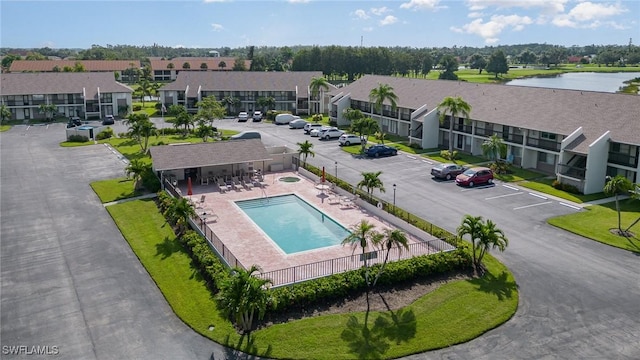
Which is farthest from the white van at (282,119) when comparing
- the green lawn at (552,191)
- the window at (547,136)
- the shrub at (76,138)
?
the green lawn at (552,191)

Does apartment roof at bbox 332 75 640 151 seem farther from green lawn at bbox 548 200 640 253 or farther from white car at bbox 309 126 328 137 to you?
white car at bbox 309 126 328 137

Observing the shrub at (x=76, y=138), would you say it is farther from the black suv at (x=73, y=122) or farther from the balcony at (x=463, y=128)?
the balcony at (x=463, y=128)

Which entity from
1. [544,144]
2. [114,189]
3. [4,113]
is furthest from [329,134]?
[4,113]

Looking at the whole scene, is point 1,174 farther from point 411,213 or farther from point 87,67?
point 87,67

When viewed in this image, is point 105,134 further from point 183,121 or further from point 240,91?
point 240,91

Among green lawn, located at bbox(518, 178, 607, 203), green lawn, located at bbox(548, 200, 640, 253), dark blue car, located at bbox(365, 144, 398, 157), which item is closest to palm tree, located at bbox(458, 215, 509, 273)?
green lawn, located at bbox(548, 200, 640, 253)

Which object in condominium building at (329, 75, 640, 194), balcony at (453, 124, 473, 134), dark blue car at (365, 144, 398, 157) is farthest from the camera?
balcony at (453, 124, 473, 134)

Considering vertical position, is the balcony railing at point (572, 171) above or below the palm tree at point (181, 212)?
above
